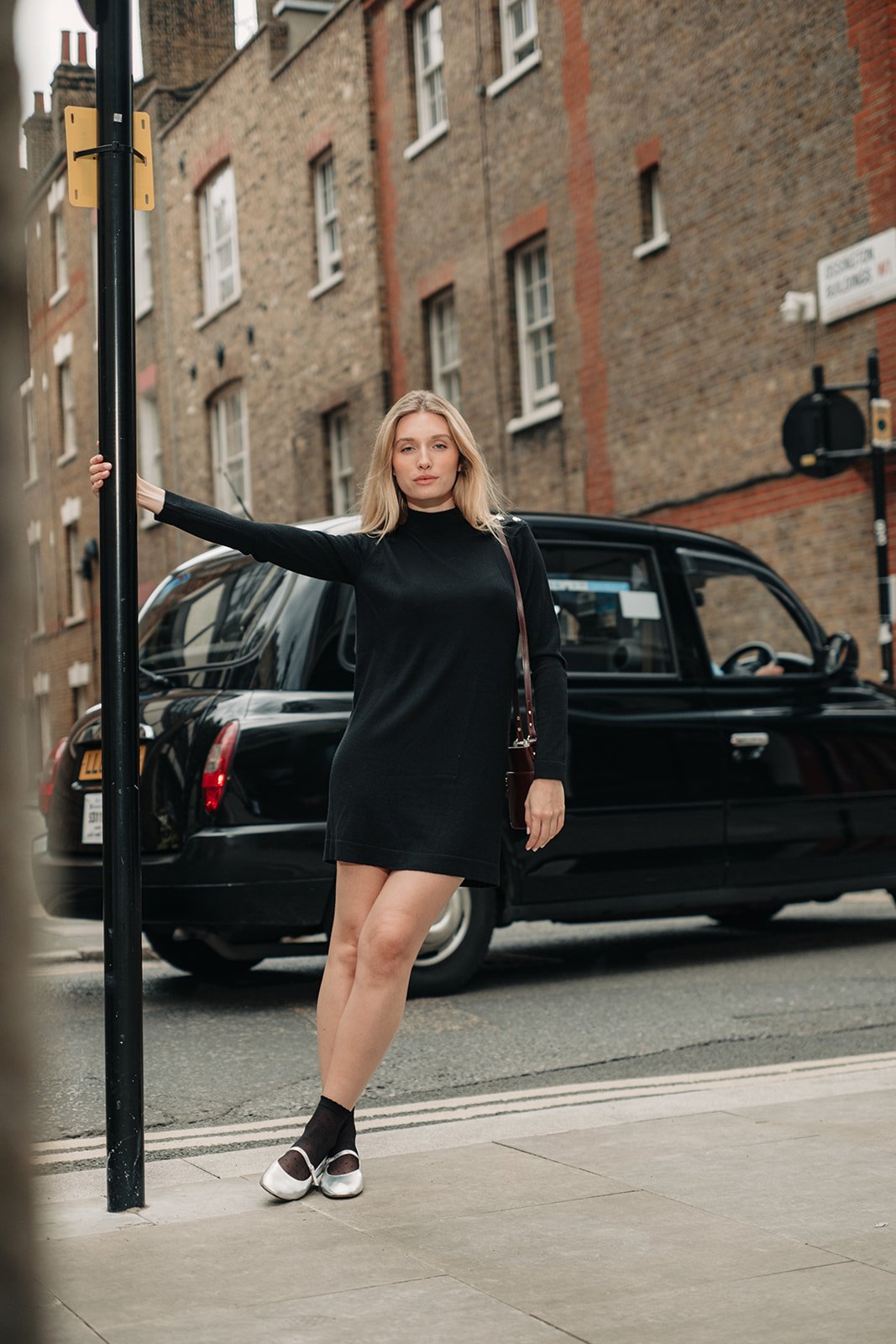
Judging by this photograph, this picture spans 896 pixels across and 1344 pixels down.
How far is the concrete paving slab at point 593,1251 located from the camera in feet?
10.1

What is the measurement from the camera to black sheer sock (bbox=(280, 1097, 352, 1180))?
3775mm

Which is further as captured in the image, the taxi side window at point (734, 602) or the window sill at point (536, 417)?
the window sill at point (536, 417)

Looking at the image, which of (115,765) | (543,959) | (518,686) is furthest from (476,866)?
(543,959)

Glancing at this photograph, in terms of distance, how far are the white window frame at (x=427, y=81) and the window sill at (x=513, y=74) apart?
4.10 ft

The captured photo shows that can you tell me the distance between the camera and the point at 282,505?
82.6ft

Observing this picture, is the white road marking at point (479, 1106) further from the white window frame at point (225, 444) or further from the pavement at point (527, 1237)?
Answer: the white window frame at point (225, 444)

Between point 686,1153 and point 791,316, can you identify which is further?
point 791,316

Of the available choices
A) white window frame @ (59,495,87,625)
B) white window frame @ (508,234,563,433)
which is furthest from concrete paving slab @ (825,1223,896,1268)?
white window frame @ (508,234,563,433)

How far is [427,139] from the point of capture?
68.9 feet

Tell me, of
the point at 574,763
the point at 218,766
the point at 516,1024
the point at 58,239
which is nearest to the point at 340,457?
the point at 574,763

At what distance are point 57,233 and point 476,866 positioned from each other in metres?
2.00

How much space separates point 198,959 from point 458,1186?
3897mm

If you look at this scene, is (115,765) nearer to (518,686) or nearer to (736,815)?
(518,686)

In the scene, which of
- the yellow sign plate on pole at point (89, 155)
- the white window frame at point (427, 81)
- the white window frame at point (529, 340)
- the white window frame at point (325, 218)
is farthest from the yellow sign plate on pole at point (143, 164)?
the white window frame at point (325, 218)
